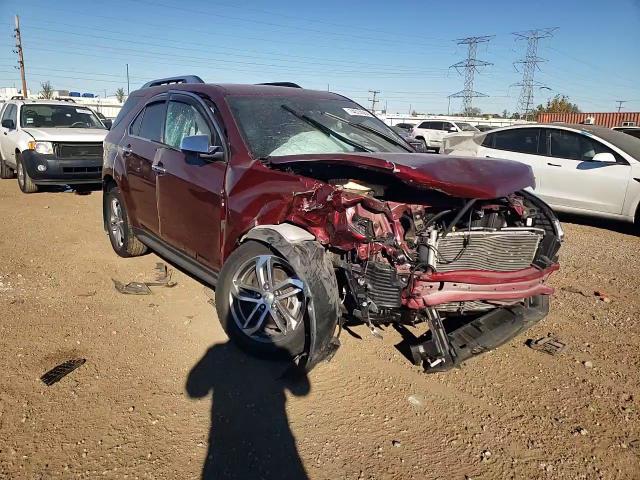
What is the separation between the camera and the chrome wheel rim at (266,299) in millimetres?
3145

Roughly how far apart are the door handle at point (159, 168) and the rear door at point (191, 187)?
18 mm

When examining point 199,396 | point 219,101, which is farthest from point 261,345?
point 219,101

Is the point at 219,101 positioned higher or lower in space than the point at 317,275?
higher

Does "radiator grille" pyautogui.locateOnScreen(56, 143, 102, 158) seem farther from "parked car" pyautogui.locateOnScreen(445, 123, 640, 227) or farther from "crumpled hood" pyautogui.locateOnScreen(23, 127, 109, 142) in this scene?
"parked car" pyautogui.locateOnScreen(445, 123, 640, 227)

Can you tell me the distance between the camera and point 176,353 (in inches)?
137

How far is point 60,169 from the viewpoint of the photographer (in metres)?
9.26

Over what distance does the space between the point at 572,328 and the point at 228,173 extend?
3114 millimetres

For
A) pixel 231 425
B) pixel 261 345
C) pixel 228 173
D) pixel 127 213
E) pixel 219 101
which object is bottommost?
pixel 231 425

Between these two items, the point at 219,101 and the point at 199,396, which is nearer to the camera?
the point at 199,396

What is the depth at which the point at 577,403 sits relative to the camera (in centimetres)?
302

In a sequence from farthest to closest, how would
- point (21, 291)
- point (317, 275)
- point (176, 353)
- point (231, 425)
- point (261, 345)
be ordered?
point (21, 291), point (176, 353), point (261, 345), point (317, 275), point (231, 425)

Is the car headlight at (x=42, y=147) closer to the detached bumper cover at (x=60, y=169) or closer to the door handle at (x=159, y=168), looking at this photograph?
the detached bumper cover at (x=60, y=169)

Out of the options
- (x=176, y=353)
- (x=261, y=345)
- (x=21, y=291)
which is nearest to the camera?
(x=261, y=345)

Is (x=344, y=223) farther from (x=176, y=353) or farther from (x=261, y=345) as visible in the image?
(x=176, y=353)
